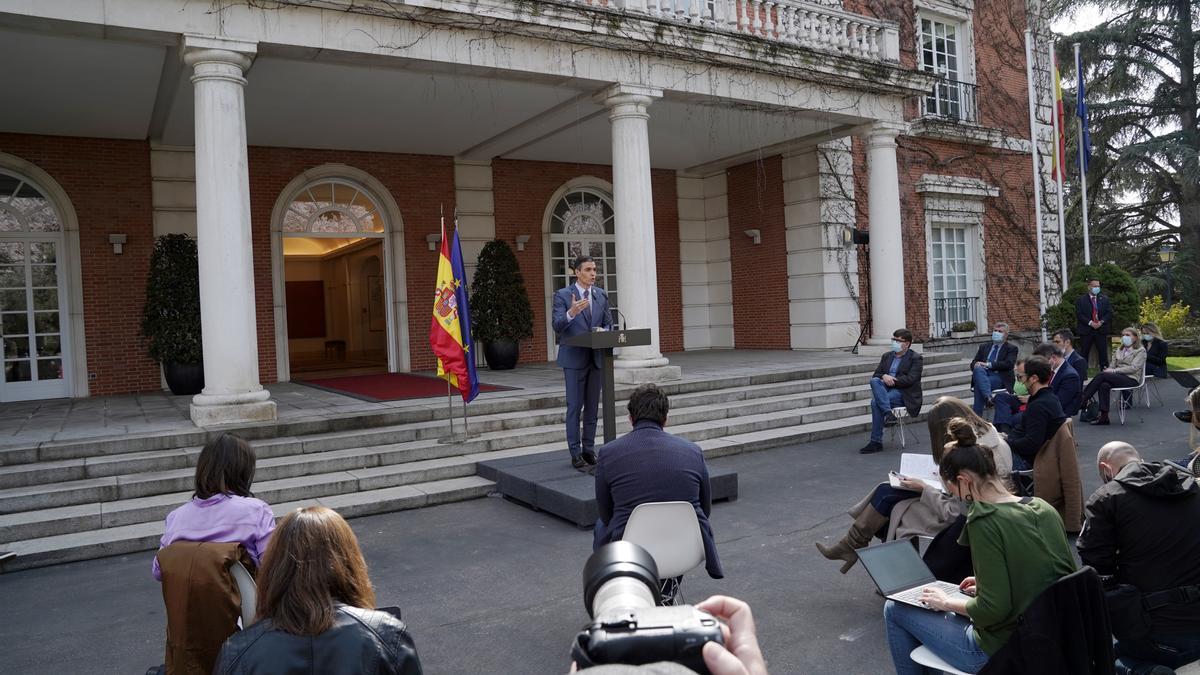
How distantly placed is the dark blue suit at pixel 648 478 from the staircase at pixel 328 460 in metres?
3.48

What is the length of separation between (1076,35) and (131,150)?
73.4 feet

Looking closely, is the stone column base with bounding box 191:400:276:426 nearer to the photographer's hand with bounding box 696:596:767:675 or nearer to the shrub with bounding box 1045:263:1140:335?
the photographer's hand with bounding box 696:596:767:675

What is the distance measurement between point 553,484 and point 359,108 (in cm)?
639

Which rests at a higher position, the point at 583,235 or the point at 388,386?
the point at 583,235

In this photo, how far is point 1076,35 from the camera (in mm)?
21875

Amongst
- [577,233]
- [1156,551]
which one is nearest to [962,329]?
[577,233]

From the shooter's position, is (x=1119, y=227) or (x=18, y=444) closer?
(x=18, y=444)

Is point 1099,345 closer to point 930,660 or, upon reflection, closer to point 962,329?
point 962,329

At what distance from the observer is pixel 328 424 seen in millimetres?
7734

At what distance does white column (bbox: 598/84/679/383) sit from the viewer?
32.3 feet

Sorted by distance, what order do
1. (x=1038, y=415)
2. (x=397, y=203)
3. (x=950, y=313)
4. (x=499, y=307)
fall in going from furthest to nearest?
(x=950, y=313), (x=397, y=203), (x=499, y=307), (x=1038, y=415)

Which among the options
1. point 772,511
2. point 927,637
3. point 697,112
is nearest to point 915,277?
point 697,112

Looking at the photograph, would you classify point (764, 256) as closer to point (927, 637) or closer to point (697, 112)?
point (697, 112)

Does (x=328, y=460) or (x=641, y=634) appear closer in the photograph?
(x=641, y=634)
